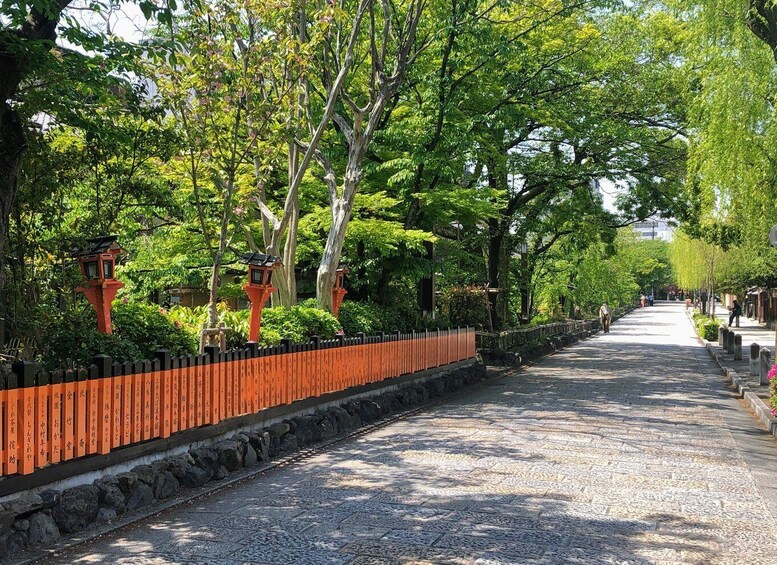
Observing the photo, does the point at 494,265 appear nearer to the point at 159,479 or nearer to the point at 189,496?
the point at 189,496

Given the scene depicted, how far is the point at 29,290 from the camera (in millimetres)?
11312

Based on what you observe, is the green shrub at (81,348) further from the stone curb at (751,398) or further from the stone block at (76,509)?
the stone curb at (751,398)

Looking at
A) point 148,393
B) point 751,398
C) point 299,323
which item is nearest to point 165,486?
point 148,393

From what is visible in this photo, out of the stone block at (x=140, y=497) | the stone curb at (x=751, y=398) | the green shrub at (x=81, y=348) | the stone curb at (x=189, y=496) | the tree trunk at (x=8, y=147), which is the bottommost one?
the stone curb at (x=751, y=398)

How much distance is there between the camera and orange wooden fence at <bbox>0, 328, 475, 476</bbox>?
639 centimetres

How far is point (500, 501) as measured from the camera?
786 cm

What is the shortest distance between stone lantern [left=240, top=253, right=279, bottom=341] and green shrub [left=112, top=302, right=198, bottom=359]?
127 centimetres

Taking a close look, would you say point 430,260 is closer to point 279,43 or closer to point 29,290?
point 279,43

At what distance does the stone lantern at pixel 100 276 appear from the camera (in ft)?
33.5

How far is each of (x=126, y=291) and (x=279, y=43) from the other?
9048mm

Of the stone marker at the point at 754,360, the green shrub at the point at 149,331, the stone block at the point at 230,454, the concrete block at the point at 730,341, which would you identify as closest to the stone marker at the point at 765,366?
the stone marker at the point at 754,360

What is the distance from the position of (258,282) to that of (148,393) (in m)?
4.42

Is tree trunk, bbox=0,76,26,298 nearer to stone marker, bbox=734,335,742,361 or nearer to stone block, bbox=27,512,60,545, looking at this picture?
stone block, bbox=27,512,60,545

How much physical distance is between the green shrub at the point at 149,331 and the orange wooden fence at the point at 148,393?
2.87 ft
